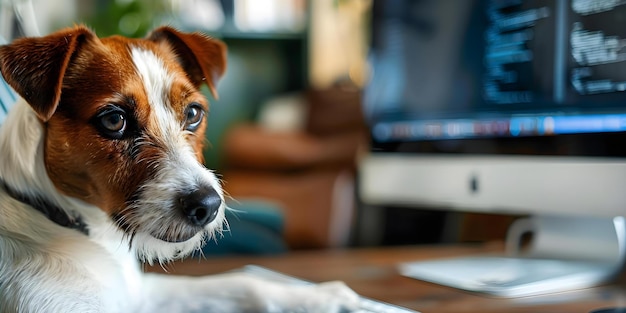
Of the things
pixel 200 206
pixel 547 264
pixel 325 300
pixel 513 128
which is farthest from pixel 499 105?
pixel 200 206

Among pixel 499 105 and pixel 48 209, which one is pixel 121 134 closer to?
pixel 48 209

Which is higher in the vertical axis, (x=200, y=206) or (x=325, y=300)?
(x=200, y=206)

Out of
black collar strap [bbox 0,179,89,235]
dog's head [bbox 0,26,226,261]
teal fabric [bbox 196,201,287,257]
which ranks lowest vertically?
teal fabric [bbox 196,201,287,257]

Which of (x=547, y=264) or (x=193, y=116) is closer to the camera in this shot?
(x=193, y=116)

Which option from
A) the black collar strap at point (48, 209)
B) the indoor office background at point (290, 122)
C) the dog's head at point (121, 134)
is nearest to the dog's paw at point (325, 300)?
the dog's head at point (121, 134)

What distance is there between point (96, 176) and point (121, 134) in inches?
2.3

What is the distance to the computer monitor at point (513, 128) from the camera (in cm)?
97

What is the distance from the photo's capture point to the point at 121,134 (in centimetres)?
78

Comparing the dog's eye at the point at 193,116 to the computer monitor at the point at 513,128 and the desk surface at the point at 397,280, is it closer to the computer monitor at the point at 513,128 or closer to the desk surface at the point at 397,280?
the desk surface at the point at 397,280

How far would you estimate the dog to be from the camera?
0.73 metres

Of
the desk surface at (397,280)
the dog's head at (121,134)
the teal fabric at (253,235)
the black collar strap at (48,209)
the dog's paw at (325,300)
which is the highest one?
the dog's head at (121,134)

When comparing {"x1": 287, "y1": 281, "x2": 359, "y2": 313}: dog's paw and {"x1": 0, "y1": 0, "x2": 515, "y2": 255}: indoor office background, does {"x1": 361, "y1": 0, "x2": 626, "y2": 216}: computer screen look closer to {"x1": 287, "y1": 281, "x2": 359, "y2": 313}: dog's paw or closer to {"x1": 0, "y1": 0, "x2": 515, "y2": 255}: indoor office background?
{"x1": 0, "y1": 0, "x2": 515, "y2": 255}: indoor office background

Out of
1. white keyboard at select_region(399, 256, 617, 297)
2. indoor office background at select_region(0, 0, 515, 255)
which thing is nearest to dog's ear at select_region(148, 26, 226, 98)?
white keyboard at select_region(399, 256, 617, 297)

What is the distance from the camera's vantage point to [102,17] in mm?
2377
